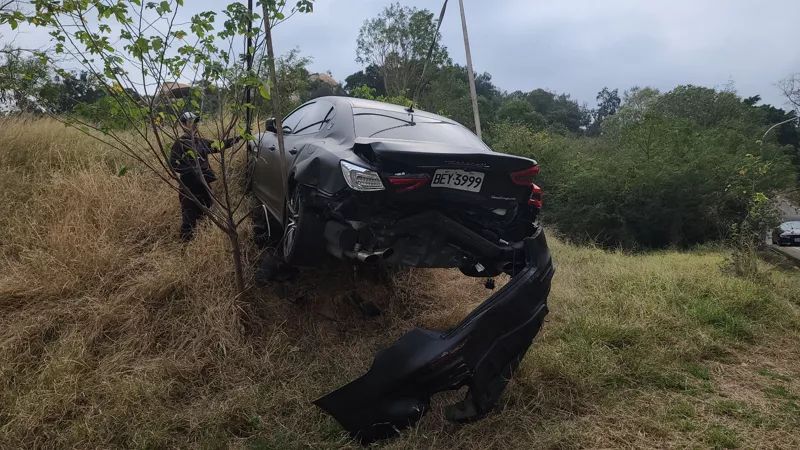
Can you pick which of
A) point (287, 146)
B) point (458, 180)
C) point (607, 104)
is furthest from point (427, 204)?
point (607, 104)

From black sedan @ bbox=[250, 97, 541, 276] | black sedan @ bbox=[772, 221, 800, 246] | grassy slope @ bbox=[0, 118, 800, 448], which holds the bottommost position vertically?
black sedan @ bbox=[772, 221, 800, 246]

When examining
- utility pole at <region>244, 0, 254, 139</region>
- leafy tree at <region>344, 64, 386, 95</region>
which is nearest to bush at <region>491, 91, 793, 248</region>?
utility pole at <region>244, 0, 254, 139</region>

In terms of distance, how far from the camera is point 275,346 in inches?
165

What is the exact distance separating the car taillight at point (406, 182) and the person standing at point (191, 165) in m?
1.46

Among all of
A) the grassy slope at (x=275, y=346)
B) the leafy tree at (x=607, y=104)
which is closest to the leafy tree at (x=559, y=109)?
the leafy tree at (x=607, y=104)

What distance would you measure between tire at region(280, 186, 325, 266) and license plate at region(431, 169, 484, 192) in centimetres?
89

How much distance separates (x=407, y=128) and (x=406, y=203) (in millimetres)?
1196

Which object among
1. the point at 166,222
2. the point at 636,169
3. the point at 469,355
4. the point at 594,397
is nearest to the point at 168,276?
the point at 166,222

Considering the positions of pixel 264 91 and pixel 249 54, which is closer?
pixel 264 91

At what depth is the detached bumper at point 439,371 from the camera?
2979mm

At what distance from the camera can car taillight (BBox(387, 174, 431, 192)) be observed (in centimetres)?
323

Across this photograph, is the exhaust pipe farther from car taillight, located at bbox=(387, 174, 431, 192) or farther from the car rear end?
car taillight, located at bbox=(387, 174, 431, 192)

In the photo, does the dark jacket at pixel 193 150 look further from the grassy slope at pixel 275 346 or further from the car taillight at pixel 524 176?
the car taillight at pixel 524 176

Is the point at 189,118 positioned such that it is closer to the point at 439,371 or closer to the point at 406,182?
the point at 406,182
